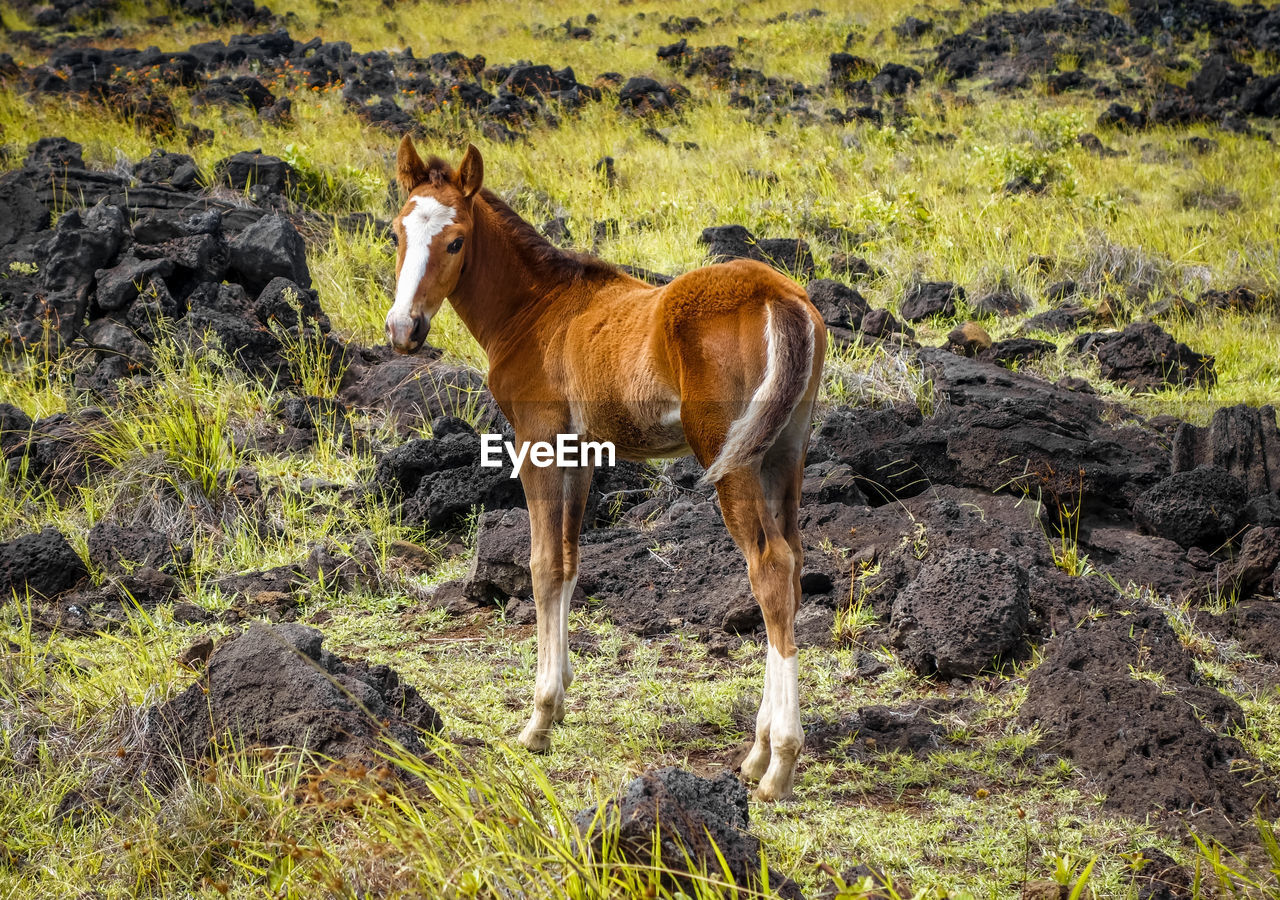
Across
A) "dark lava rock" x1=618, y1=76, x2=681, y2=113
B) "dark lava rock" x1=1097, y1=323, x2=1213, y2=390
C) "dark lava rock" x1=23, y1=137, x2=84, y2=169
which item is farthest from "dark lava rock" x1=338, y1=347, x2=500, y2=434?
"dark lava rock" x1=618, y1=76, x2=681, y2=113

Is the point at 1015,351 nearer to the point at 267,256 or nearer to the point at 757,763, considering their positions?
the point at 757,763

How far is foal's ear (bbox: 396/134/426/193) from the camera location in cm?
436

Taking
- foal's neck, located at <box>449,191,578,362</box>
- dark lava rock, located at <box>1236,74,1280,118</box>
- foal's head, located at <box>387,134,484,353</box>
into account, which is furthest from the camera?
dark lava rock, located at <box>1236,74,1280,118</box>

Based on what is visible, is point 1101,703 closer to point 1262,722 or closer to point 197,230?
point 1262,722

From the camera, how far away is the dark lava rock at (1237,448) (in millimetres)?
6148

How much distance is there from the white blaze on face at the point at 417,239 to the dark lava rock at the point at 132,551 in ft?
9.06

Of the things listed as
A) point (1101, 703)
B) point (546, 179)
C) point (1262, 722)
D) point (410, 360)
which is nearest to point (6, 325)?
point (410, 360)

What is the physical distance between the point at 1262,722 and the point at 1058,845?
1.38 metres

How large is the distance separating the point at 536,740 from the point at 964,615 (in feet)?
6.28

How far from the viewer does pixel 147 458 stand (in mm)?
6664

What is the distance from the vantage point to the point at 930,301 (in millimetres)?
9391

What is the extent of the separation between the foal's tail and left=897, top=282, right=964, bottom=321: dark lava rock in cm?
600

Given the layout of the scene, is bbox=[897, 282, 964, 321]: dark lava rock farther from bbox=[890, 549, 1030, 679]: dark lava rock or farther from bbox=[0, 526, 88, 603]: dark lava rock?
bbox=[0, 526, 88, 603]: dark lava rock

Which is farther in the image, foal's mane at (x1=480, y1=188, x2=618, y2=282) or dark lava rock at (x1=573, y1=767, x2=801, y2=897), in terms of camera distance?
foal's mane at (x1=480, y1=188, x2=618, y2=282)
